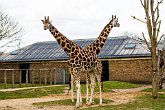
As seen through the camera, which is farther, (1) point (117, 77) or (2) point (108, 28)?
(1) point (117, 77)

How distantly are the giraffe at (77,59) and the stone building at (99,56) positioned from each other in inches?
654

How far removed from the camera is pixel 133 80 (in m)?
36.3

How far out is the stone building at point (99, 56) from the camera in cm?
3625

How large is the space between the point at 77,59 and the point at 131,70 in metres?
21.2

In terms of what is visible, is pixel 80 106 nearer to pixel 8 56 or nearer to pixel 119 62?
pixel 119 62

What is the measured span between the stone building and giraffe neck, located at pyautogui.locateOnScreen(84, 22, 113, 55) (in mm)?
16706

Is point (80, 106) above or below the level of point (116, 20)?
A: below

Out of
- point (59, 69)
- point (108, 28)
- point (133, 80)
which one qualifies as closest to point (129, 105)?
point (108, 28)

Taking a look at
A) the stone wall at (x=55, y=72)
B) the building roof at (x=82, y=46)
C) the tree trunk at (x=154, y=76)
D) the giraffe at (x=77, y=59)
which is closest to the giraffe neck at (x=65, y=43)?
the giraffe at (x=77, y=59)

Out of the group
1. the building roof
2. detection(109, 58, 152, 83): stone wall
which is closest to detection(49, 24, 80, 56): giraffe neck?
the building roof

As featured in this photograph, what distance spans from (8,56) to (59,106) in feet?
93.5

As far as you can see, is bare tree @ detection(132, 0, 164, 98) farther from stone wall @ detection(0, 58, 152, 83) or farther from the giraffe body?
stone wall @ detection(0, 58, 152, 83)

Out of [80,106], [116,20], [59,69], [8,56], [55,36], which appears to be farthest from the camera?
[8,56]

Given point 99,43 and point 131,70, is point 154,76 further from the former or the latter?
point 131,70
